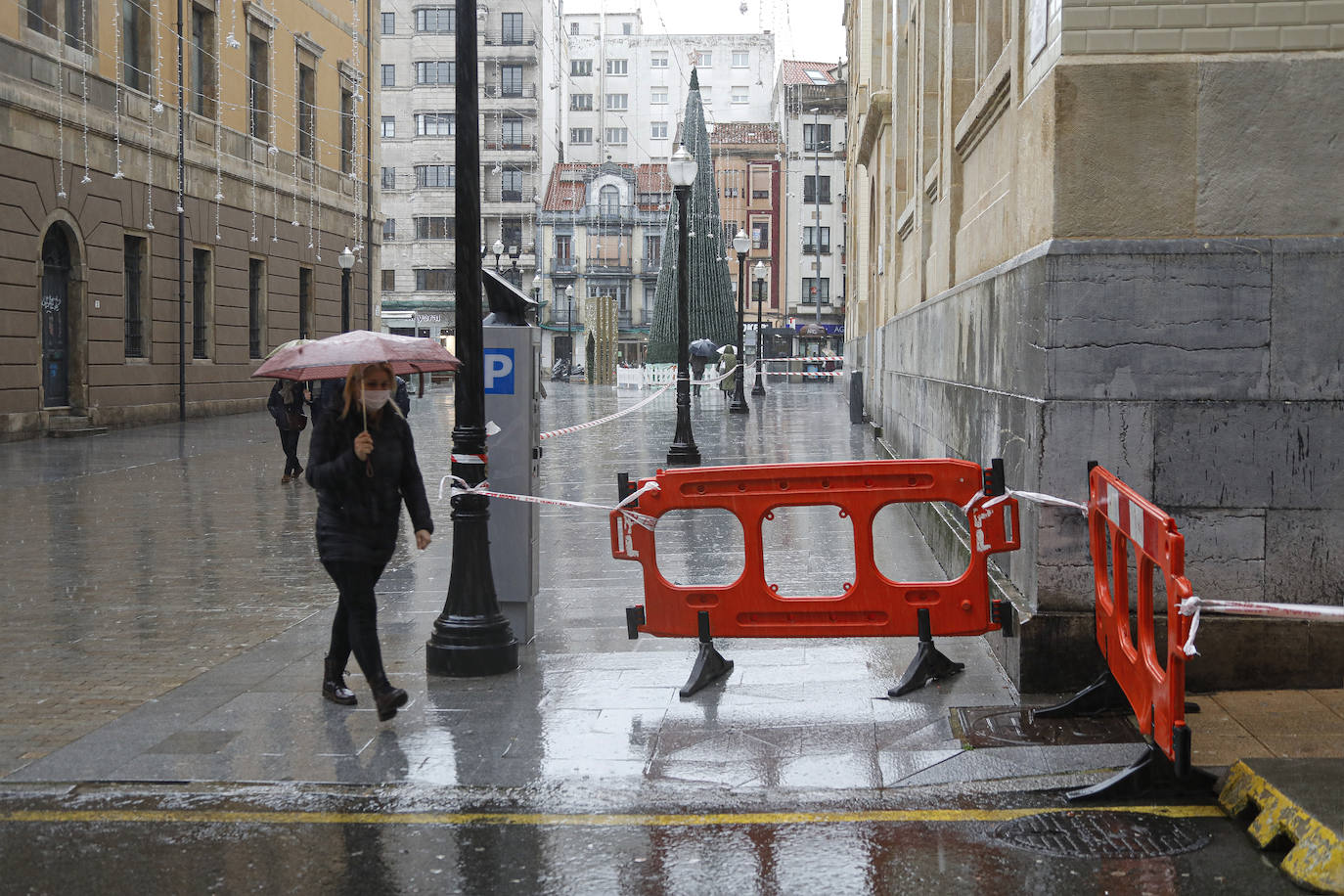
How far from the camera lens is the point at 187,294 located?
31234 millimetres

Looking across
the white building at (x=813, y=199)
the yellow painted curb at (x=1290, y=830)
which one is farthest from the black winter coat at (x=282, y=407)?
the white building at (x=813, y=199)

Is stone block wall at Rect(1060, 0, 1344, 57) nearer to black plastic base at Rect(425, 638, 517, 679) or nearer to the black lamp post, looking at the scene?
the black lamp post

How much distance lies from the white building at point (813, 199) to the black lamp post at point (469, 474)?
78620mm

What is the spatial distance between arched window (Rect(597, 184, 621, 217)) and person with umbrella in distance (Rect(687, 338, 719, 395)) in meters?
39.5

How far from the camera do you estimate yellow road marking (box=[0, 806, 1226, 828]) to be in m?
5.04

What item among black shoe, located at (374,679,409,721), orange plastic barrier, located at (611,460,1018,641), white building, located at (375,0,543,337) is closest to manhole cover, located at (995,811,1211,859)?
orange plastic barrier, located at (611,460,1018,641)

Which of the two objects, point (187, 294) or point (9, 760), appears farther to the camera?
point (187, 294)

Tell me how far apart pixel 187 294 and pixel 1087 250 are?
91.3 feet

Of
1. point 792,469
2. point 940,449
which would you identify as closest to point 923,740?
point 792,469

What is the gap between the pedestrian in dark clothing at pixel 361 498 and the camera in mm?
6297

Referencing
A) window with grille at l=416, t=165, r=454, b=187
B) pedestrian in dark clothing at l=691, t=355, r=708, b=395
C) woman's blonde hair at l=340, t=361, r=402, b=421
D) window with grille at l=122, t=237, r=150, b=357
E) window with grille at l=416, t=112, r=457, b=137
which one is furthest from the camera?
window with grille at l=416, t=165, r=454, b=187

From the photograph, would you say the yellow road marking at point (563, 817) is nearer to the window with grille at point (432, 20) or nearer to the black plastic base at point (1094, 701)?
the black plastic base at point (1094, 701)

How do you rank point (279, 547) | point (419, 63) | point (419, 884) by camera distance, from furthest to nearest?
point (419, 63) < point (279, 547) < point (419, 884)

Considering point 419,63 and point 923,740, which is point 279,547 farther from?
point 419,63
